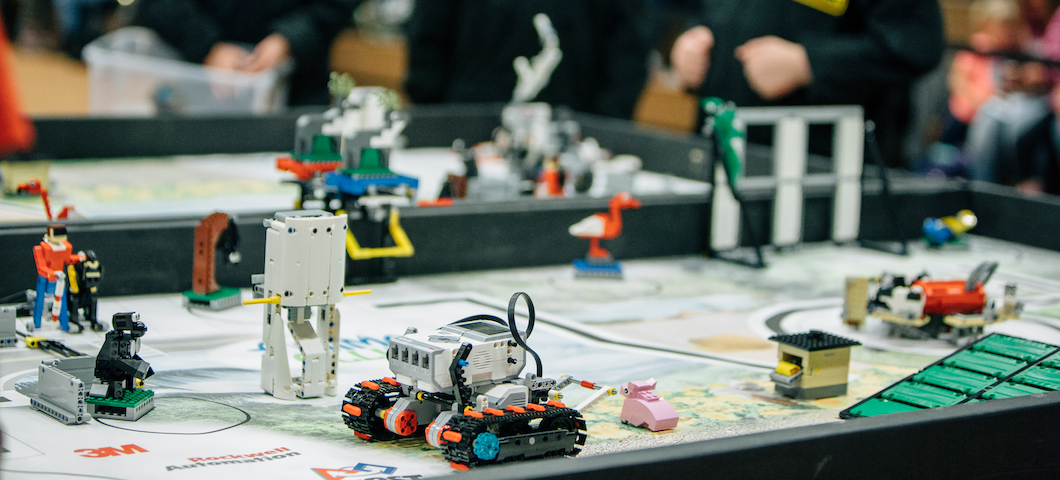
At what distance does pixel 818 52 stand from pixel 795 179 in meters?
0.55

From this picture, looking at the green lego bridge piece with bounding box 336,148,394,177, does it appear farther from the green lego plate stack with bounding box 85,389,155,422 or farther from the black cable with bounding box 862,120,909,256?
the black cable with bounding box 862,120,909,256

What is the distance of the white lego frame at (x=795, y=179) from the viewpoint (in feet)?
11.7

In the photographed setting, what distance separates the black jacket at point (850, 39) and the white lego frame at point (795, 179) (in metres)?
0.27

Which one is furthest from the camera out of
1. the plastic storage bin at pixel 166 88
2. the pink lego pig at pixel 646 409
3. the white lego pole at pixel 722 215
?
the plastic storage bin at pixel 166 88

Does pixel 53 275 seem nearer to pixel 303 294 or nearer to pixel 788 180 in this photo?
pixel 303 294

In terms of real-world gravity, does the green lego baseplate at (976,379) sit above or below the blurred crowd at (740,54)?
below

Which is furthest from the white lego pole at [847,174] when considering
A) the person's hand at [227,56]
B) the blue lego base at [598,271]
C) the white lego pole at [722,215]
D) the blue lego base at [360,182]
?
the person's hand at [227,56]

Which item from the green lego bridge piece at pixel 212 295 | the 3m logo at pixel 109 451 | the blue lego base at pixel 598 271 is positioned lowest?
the 3m logo at pixel 109 451

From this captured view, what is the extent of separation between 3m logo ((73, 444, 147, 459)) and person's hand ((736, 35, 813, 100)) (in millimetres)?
2779

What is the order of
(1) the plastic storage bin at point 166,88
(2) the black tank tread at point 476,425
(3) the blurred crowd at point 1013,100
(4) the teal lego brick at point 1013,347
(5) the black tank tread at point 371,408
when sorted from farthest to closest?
1. (1) the plastic storage bin at point 166,88
2. (3) the blurred crowd at point 1013,100
3. (4) the teal lego brick at point 1013,347
4. (5) the black tank tread at point 371,408
5. (2) the black tank tread at point 476,425

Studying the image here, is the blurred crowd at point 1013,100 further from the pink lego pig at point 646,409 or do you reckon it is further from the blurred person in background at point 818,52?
the pink lego pig at point 646,409

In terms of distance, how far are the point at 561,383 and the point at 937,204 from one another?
2.45 metres

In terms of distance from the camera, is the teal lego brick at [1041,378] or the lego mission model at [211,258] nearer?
the teal lego brick at [1041,378]

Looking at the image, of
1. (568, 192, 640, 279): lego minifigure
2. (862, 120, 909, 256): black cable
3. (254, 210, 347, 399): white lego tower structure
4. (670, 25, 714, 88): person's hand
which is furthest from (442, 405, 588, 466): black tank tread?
(670, 25, 714, 88): person's hand
